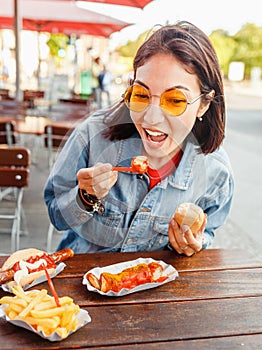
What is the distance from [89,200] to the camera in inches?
60.1

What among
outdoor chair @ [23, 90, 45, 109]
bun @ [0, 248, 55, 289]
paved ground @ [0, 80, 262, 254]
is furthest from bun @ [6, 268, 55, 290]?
outdoor chair @ [23, 90, 45, 109]

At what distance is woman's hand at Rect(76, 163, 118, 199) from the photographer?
1.37 metres

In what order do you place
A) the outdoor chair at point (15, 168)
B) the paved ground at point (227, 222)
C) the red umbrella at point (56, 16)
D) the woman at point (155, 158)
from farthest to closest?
the red umbrella at point (56, 16) < the paved ground at point (227, 222) < the outdoor chair at point (15, 168) < the woman at point (155, 158)

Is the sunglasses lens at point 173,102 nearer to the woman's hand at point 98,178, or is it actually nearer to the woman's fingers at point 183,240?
the woman's hand at point 98,178

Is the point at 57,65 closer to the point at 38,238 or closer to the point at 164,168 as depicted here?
the point at 38,238

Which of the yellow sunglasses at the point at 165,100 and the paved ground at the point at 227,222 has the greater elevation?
the yellow sunglasses at the point at 165,100

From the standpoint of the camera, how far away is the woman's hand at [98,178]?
4.50 ft

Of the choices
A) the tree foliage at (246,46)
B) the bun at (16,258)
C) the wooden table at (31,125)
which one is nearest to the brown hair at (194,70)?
the bun at (16,258)

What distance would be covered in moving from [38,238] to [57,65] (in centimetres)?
1794

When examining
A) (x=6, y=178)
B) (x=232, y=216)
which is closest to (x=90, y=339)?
(x=6, y=178)

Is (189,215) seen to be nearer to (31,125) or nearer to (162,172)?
(162,172)

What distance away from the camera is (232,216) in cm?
505

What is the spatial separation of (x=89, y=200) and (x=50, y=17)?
23.3 feet

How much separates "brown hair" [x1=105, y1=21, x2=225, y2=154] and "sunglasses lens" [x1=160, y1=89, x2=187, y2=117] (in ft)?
0.31
